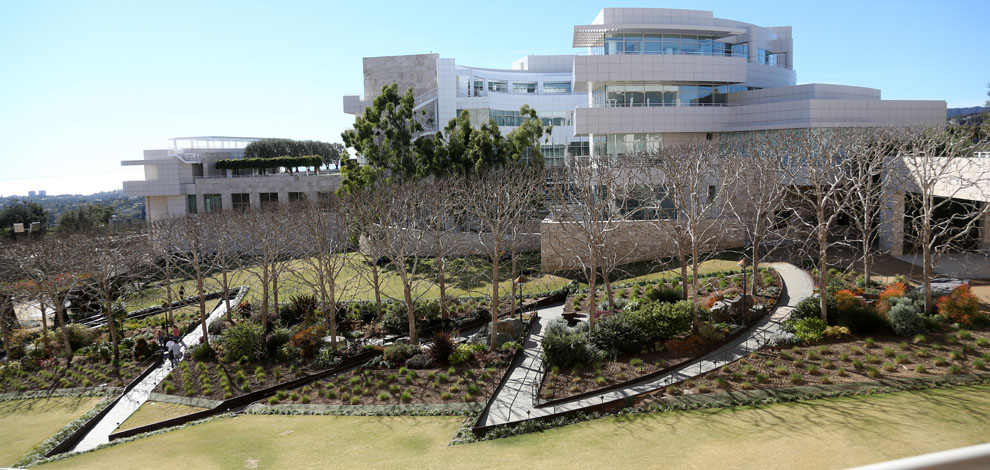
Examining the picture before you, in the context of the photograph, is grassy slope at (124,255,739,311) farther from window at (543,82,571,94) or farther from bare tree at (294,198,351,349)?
window at (543,82,571,94)

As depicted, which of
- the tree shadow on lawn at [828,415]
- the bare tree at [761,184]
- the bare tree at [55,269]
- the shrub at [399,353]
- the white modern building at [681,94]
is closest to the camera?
the tree shadow on lawn at [828,415]

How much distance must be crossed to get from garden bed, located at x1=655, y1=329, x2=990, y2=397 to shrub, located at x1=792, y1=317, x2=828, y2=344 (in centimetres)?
58

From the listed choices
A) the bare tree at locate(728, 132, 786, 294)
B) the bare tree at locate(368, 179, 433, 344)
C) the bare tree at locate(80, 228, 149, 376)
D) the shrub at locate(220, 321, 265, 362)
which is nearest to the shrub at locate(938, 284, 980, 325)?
the bare tree at locate(728, 132, 786, 294)

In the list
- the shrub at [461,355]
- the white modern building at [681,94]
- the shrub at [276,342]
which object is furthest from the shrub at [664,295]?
the white modern building at [681,94]

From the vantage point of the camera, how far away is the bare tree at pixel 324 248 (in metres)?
28.7

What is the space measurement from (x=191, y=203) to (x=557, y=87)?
4626 cm

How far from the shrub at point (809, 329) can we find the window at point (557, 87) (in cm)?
6312

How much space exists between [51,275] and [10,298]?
2.98m

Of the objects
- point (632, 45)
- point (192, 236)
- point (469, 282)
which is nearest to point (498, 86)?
point (632, 45)

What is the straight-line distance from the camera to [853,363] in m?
19.9

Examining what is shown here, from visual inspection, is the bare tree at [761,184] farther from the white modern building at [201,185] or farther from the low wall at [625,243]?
the white modern building at [201,185]

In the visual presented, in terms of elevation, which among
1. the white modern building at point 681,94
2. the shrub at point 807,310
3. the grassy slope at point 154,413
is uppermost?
the white modern building at point 681,94

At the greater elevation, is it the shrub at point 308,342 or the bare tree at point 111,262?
the bare tree at point 111,262

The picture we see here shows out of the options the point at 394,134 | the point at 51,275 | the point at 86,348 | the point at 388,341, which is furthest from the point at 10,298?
the point at 394,134
